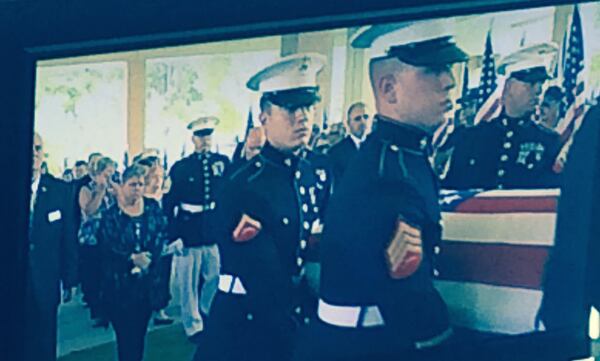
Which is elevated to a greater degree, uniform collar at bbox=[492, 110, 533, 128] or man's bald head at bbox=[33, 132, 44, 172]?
uniform collar at bbox=[492, 110, 533, 128]

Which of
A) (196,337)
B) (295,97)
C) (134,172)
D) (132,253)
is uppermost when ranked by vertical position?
(295,97)

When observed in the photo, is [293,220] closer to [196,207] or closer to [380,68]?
[196,207]

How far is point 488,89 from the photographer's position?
1456 mm

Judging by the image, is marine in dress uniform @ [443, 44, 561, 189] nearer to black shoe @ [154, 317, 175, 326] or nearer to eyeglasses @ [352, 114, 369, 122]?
eyeglasses @ [352, 114, 369, 122]

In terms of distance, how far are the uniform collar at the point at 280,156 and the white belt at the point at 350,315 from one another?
21 centimetres

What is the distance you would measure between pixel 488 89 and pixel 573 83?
159 mm

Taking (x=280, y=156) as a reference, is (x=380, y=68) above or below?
above

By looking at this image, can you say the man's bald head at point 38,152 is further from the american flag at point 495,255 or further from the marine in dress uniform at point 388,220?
the american flag at point 495,255

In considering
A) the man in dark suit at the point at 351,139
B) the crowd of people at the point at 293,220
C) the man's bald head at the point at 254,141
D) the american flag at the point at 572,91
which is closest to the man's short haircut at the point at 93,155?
the crowd of people at the point at 293,220

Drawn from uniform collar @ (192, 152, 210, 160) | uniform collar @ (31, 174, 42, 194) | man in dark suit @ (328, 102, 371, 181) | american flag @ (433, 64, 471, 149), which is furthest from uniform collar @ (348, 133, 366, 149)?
uniform collar @ (31, 174, 42, 194)

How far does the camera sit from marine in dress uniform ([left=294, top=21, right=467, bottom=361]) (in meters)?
1.40

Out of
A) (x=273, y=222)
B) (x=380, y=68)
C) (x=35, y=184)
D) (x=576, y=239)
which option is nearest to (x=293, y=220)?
(x=273, y=222)

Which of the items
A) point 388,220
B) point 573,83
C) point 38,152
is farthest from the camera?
point 573,83

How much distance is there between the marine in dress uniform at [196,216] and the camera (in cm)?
133
